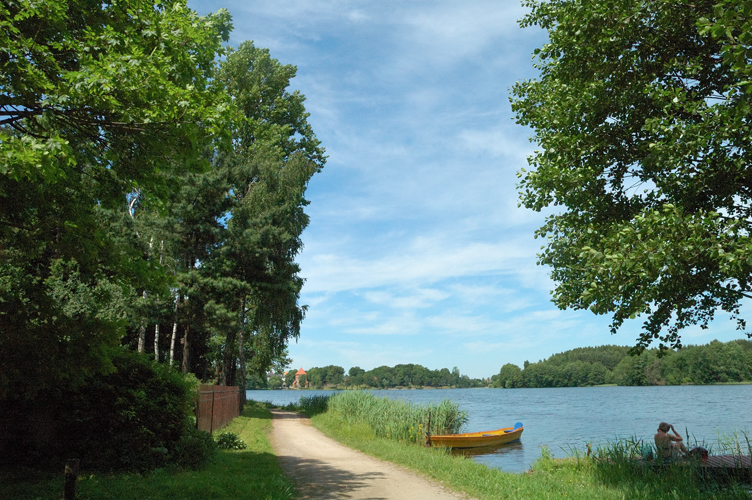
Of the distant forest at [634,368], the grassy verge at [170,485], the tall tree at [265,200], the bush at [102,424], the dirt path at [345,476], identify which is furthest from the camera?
the distant forest at [634,368]

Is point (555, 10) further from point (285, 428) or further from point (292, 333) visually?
point (292, 333)

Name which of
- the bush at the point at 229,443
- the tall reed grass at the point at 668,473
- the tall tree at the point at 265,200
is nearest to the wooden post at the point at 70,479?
the bush at the point at 229,443

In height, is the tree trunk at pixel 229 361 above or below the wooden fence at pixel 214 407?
above

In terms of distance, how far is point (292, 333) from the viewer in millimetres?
30406

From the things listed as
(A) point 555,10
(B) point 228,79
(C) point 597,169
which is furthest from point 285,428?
(B) point 228,79

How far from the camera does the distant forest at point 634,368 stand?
9362cm

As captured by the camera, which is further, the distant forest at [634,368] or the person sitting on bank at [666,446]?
the distant forest at [634,368]

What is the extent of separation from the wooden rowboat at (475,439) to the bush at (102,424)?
354 inches

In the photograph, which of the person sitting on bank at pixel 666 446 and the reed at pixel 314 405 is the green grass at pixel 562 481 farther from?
the reed at pixel 314 405

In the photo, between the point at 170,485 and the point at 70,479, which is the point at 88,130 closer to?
the point at 70,479

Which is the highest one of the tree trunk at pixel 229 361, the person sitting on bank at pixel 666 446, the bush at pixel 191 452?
the tree trunk at pixel 229 361

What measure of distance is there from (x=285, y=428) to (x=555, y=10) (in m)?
18.3

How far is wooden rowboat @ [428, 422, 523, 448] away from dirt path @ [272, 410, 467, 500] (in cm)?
401

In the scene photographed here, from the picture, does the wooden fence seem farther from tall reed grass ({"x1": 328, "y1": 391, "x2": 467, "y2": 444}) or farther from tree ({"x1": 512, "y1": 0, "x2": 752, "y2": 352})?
tree ({"x1": 512, "y1": 0, "x2": 752, "y2": 352})
